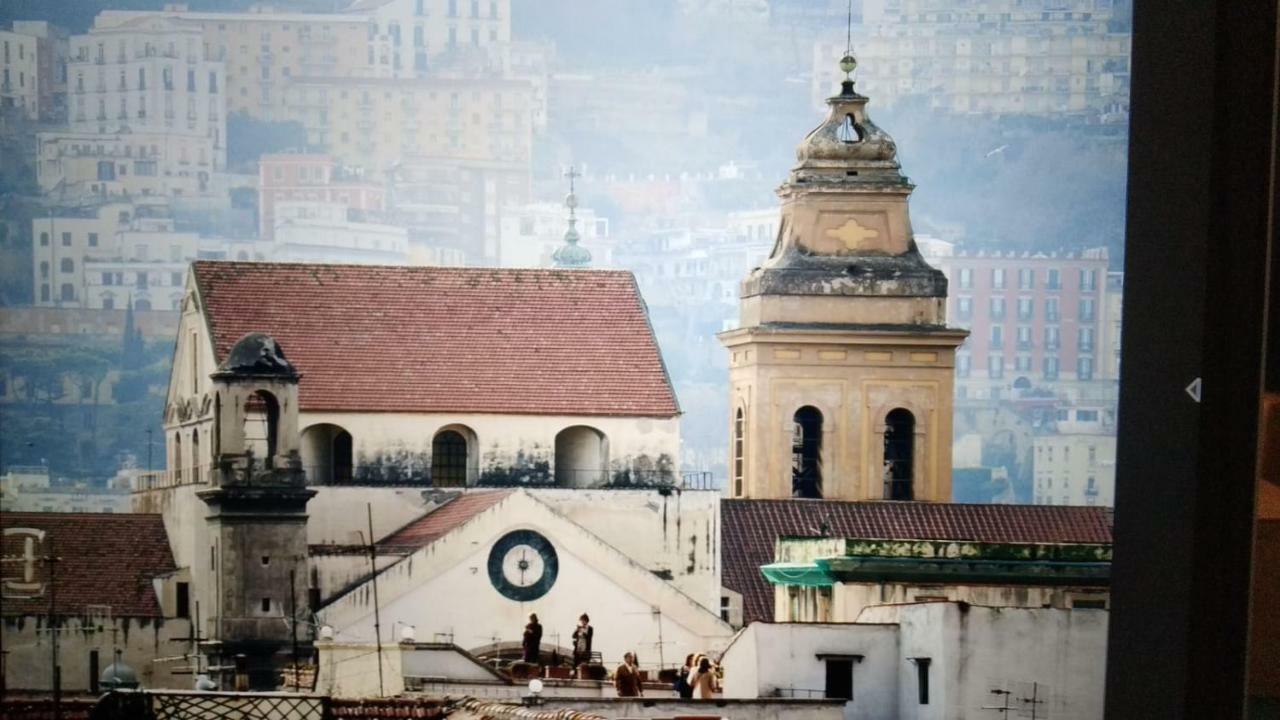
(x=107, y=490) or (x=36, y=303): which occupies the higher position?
(x=36, y=303)

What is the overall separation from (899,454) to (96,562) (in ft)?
62.8

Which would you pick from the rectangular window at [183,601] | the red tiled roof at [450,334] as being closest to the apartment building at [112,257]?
the red tiled roof at [450,334]

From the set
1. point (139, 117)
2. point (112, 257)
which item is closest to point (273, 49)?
point (139, 117)

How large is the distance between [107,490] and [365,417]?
46145 mm

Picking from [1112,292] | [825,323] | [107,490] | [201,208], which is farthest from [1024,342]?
[825,323]

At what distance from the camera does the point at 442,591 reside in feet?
193

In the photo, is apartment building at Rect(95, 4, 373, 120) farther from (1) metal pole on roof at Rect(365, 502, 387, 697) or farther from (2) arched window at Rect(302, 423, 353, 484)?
(1) metal pole on roof at Rect(365, 502, 387, 697)

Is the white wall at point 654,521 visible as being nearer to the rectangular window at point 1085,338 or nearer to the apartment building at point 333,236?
the apartment building at point 333,236

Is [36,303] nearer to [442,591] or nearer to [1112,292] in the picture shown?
[1112,292]

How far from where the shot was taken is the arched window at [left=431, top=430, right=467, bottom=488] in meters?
66.0

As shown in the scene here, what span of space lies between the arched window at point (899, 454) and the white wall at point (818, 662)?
34.9 m

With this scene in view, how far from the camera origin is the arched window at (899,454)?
75.1 metres

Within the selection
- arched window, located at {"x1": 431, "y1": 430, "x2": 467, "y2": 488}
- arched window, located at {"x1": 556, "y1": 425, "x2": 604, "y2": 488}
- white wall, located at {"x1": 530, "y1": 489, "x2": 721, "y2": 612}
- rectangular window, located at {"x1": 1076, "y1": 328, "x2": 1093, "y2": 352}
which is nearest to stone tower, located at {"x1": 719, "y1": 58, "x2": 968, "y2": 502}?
arched window, located at {"x1": 556, "y1": 425, "x2": 604, "y2": 488}

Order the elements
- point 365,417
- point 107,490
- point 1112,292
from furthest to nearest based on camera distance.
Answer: point 1112,292, point 107,490, point 365,417
